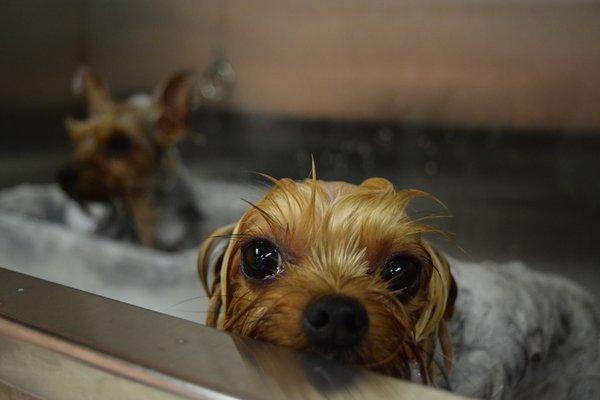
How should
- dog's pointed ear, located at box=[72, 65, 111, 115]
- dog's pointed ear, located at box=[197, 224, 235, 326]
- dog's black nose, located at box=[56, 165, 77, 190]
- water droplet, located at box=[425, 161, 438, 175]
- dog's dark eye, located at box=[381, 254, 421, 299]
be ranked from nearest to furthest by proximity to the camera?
1. dog's dark eye, located at box=[381, 254, 421, 299]
2. dog's pointed ear, located at box=[197, 224, 235, 326]
3. water droplet, located at box=[425, 161, 438, 175]
4. dog's black nose, located at box=[56, 165, 77, 190]
5. dog's pointed ear, located at box=[72, 65, 111, 115]

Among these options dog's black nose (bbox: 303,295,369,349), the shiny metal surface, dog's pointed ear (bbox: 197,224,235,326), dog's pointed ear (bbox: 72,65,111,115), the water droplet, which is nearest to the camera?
the shiny metal surface

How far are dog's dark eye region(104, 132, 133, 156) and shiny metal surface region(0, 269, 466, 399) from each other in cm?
129

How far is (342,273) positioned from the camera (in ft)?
2.57

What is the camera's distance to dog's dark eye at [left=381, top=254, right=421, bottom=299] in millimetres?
824

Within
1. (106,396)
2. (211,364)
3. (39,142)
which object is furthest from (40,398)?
(39,142)

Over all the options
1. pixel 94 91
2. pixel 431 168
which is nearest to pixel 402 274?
pixel 431 168

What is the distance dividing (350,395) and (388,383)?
0.13ft

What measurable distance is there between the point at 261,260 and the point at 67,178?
1306mm

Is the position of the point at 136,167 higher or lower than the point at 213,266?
lower

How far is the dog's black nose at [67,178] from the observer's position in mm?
1964

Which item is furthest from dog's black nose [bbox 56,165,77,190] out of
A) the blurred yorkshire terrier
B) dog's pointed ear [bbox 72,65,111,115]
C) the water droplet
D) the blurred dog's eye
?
the blurred dog's eye

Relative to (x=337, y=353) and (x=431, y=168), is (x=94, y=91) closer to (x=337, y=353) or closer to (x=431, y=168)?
(x=431, y=168)

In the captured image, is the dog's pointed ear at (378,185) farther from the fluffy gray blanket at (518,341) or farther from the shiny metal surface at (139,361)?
the shiny metal surface at (139,361)

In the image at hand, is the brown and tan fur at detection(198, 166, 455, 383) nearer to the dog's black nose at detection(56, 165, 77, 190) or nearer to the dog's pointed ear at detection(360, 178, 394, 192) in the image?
the dog's pointed ear at detection(360, 178, 394, 192)
